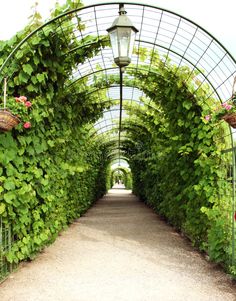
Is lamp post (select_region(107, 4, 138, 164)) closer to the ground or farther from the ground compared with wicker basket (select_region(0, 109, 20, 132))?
farther from the ground

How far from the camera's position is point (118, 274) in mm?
5160

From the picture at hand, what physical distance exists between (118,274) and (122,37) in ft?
9.73

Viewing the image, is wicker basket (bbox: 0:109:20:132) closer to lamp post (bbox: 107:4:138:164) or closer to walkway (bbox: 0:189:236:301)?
lamp post (bbox: 107:4:138:164)

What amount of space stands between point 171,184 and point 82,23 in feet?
13.8

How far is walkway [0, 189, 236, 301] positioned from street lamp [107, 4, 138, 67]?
2.60 m

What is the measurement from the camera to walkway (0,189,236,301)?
14.1 ft

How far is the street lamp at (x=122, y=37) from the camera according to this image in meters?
4.41

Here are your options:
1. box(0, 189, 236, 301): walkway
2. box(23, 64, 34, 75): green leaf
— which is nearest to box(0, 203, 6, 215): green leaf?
box(0, 189, 236, 301): walkway

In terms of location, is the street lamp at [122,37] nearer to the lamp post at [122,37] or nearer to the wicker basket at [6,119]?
the lamp post at [122,37]

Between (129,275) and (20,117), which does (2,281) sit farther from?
(20,117)

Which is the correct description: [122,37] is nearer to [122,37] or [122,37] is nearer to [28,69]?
[122,37]

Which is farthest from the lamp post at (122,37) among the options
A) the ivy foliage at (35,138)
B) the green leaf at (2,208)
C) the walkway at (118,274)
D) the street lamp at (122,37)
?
the walkway at (118,274)

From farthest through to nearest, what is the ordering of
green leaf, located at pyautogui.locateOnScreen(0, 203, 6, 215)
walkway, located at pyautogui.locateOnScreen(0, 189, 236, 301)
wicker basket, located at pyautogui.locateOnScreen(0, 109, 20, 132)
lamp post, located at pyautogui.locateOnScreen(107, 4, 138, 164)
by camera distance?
green leaf, located at pyautogui.locateOnScreen(0, 203, 6, 215), lamp post, located at pyautogui.locateOnScreen(107, 4, 138, 164), walkway, located at pyautogui.locateOnScreen(0, 189, 236, 301), wicker basket, located at pyautogui.locateOnScreen(0, 109, 20, 132)

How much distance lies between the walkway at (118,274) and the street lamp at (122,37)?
2.60 m
